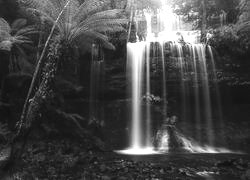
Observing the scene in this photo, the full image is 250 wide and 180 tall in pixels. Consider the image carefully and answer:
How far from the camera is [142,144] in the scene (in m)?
11.8

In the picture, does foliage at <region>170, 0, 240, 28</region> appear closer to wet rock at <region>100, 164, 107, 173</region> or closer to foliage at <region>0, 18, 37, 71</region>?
foliage at <region>0, 18, 37, 71</region>

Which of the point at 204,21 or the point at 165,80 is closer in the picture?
the point at 165,80

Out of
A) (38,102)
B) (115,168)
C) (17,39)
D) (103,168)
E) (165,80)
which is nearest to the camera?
(38,102)

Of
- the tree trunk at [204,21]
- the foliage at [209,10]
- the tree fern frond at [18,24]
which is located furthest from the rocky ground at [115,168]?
the foliage at [209,10]

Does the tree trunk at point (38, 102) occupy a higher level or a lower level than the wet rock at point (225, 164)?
higher

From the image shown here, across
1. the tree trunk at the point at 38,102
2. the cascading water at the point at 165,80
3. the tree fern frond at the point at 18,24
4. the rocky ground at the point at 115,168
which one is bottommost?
the rocky ground at the point at 115,168

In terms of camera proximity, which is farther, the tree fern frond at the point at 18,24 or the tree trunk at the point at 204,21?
the tree trunk at the point at 204,21

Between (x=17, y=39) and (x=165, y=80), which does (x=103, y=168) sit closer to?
(x=17, y=39)

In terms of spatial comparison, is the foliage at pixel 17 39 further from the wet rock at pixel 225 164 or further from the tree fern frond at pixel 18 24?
the wet rock at pixel 225 164

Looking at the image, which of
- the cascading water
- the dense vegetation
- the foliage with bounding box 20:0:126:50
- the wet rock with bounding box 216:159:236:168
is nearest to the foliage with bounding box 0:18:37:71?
the dense vegetation

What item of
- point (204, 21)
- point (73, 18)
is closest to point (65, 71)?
point (73, 18)

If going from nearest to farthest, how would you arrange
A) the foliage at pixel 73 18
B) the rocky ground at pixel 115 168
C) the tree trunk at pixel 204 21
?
the rocky ground at pixel 115 168, the foliage at pixel 73 18, the tree trunk at pixel 204 21

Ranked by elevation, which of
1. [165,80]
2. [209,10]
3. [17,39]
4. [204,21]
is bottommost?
[165,80]

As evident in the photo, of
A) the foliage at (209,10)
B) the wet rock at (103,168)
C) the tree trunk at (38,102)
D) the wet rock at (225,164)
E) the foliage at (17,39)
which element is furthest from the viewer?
the foliage at (209,10)
